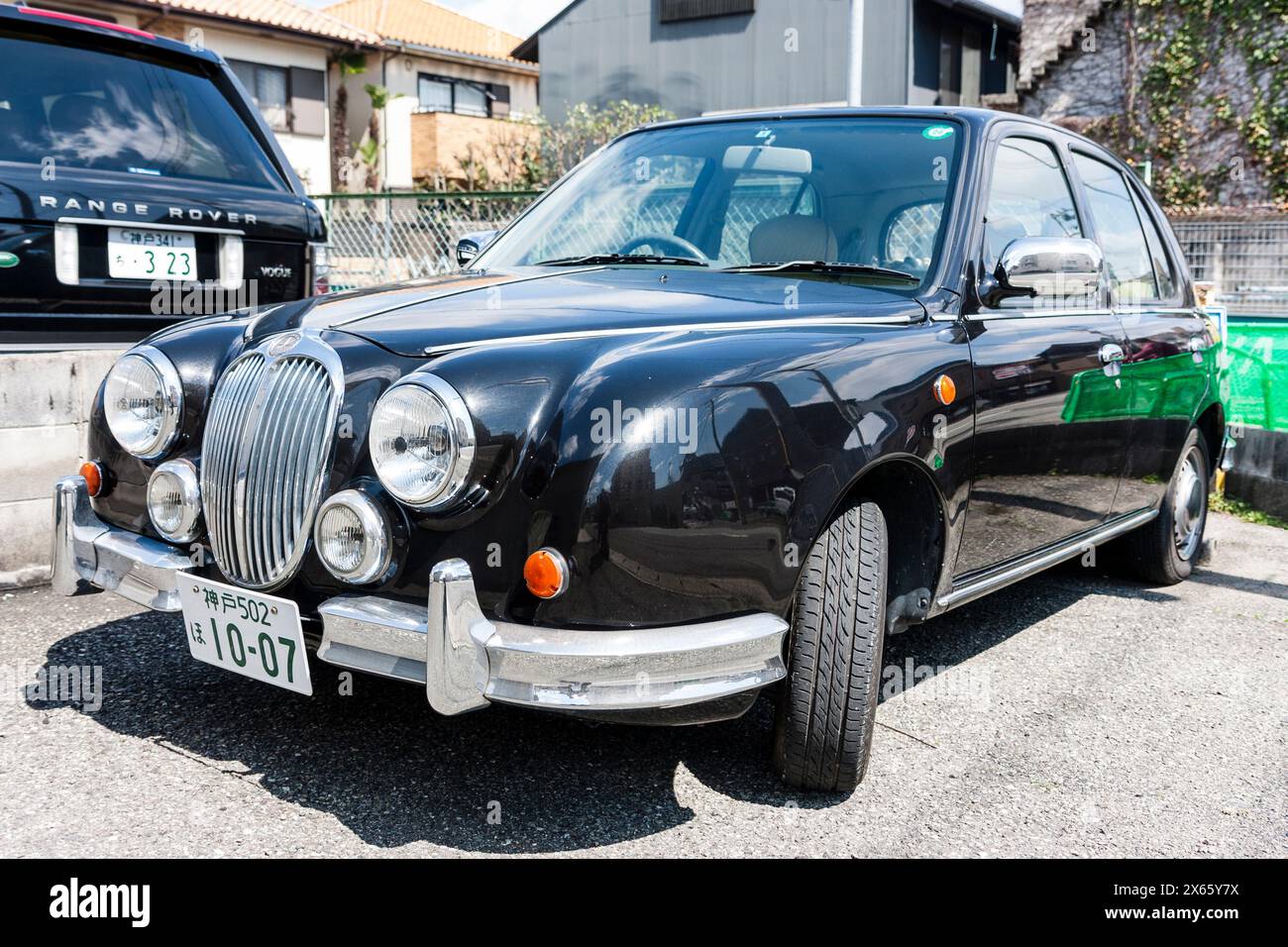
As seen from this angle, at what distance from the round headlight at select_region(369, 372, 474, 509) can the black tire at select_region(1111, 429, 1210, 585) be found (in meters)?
3.49

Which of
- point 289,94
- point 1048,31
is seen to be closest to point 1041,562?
point 1048,31

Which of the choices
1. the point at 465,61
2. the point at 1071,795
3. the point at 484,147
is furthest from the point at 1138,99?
the point at 1071,795

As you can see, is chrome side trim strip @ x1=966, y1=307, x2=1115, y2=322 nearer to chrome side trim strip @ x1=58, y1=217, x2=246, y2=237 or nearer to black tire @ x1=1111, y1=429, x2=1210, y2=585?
black tire @ x1=1111, y1=429, x2=1210, y2=585

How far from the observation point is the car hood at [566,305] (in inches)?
108

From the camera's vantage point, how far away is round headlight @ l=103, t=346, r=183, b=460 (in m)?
3.06

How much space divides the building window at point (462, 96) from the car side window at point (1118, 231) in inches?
1037

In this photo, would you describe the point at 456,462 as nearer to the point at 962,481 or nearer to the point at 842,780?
the point at 842,780

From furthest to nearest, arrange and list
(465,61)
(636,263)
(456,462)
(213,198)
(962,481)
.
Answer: (465,61) → (213,198) → (636,263) → (962,481) → (456,462)

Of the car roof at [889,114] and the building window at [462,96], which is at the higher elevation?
the building window at [462,96]

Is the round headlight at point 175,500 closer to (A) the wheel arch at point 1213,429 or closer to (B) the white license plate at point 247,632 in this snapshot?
(B) the white license plate at point 247,632

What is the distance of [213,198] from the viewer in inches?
192

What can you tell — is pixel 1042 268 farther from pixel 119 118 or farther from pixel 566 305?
pixel 119 118

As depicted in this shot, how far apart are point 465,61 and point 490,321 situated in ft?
97.3

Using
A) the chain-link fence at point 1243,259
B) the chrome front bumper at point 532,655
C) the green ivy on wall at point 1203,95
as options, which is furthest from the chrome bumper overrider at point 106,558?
the green ivy on wall at point 1203,95
